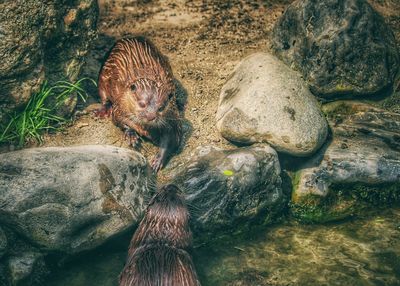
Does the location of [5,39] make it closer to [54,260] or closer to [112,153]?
[112,153]

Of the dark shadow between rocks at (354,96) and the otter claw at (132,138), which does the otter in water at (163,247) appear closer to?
the otter claw at (132,138)

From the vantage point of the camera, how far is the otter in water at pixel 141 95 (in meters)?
4.78

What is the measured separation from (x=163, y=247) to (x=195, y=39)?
309 centimetres

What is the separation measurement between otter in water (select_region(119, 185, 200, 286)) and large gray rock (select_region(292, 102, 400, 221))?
131 centimetres

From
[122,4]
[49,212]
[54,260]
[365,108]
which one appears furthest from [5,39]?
[365,108]

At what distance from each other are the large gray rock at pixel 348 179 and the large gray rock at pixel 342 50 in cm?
65

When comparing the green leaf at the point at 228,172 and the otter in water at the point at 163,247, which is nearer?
the otter in water at the point at 163,247

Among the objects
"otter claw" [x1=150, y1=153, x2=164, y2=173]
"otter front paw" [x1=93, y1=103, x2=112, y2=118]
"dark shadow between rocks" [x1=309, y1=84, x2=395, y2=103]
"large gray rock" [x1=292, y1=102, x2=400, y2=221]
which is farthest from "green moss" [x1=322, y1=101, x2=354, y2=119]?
"otter front paw" [x1=93, y1=103, x2=112, y2=118]

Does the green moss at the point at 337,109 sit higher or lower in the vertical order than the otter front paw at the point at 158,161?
higher

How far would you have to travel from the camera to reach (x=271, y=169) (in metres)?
4.64

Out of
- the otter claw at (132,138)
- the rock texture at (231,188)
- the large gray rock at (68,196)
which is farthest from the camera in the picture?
the otter claw at (132,138)

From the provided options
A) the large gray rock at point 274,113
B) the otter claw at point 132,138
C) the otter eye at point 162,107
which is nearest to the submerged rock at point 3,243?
the otter claw at point 132,138

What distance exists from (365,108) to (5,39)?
361 cm

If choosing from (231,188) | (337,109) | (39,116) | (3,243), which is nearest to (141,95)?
(39,116)
